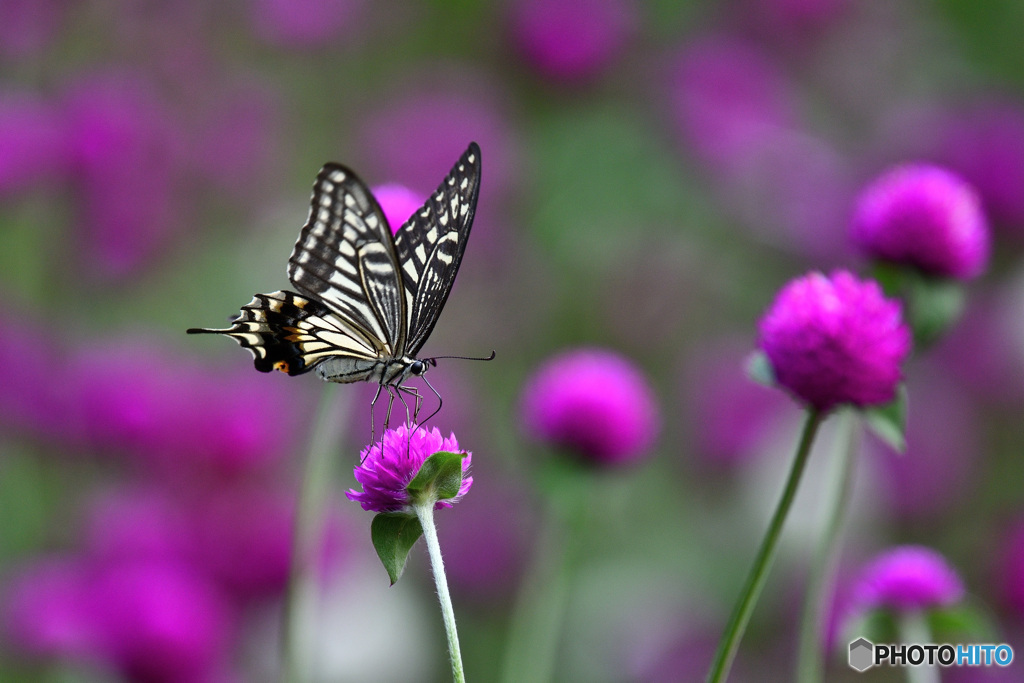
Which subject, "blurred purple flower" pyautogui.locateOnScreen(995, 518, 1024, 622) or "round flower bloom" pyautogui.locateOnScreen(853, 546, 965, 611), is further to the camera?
"blurred purple flower" pyautogui.locateOnScreen(995, 518, 1024, 622)

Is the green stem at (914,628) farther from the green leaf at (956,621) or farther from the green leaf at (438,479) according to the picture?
the green leaf at (438,479)

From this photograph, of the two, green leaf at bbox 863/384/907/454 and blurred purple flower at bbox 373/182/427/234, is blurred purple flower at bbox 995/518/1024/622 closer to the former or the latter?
green leaf at bbox 863/384/907/454

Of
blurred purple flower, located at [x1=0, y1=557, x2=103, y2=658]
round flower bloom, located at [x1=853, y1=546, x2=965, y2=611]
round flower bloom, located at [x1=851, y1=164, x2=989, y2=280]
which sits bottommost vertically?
blurred purple flower, located at [x1=0, y1=557, x2=103, y2=658]

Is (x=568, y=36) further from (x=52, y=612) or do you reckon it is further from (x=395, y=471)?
(x=395, y=471)

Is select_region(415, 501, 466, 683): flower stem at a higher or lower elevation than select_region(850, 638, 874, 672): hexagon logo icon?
lower

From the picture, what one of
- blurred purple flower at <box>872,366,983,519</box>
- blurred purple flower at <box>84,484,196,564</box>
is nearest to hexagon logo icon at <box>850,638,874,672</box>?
blurred purple flower at <box>84,484,196,564</box>

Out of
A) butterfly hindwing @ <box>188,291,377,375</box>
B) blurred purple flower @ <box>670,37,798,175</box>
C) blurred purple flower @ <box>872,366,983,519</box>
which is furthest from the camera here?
blurred purple flower @ <box>670,37,798,175</box>

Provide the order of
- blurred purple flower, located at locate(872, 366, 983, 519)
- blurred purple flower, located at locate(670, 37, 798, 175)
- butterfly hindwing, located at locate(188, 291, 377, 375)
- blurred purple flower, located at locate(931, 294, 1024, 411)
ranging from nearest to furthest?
butterfly hindwing, located at locate(188, 291, 377, 375) < blurred purple flower, located at locate(872, 366, 983, 519) < blurred purple flower, located at locate(931, 294, 1024, 411) < blurred purple flower, located at locate(670, 37, 798, 175)
